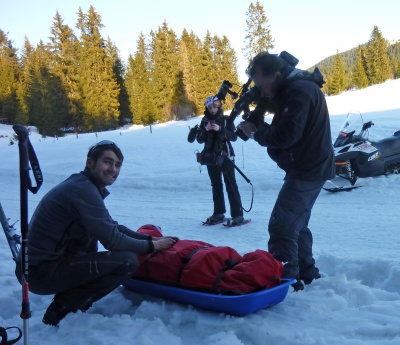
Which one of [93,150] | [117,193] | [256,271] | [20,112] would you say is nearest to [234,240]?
[256,271]

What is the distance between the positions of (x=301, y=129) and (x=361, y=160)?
5275mm

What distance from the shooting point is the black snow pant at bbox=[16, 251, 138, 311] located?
318 centimetres

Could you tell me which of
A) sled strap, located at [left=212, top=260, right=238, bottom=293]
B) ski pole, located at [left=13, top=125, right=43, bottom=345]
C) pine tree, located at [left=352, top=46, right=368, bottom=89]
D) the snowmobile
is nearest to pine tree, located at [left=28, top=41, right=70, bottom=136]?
Result: the snowmobile

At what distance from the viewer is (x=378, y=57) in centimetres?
5166

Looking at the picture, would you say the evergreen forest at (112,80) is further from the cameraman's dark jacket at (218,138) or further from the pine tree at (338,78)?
the cameraman's dark jacket at (218,138)

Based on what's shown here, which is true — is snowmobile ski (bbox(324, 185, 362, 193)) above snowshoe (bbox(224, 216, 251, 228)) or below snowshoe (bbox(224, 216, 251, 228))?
above

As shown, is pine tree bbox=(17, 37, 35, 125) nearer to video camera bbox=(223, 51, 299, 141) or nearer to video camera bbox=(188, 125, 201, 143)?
video camera bbox=(188, 125, 201, 143)

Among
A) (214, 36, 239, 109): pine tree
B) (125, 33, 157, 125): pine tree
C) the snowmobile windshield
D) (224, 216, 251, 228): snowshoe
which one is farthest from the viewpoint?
(214, 36, 239, 109): pine tree

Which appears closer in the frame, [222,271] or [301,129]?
[222,271]

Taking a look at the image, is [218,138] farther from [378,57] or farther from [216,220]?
[378,57]

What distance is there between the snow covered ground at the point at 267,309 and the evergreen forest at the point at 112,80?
2773cm

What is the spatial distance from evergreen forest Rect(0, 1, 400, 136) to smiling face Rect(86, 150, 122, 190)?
33.7m

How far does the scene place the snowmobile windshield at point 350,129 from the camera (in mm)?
8844

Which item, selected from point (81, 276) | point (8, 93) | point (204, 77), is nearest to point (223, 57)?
point (204, 77)
